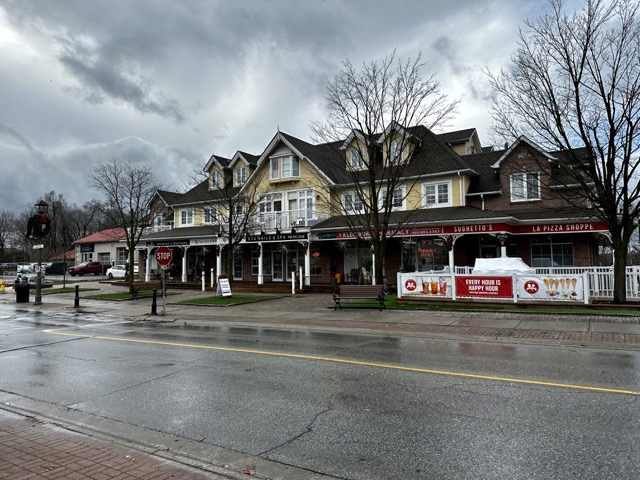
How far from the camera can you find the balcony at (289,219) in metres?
30.2

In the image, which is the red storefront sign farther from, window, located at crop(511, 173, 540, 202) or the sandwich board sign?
the sandwich board sign

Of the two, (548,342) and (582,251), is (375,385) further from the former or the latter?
(582,251)

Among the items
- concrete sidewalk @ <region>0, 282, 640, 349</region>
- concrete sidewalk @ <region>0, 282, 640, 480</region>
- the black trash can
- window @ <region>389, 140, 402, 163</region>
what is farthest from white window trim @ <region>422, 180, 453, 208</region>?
the black trash can

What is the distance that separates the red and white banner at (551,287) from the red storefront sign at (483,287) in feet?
1.60

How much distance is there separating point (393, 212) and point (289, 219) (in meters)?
7.16

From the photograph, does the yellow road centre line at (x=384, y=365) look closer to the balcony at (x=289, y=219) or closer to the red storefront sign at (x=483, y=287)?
the red storefront sign at (x=483, y=287)

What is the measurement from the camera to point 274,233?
30578 millimetres

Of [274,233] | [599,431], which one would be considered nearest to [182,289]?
[274,233]

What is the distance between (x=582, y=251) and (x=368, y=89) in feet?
46.8

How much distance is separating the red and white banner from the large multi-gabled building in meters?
4.86

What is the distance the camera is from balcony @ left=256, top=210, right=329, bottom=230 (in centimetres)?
3020

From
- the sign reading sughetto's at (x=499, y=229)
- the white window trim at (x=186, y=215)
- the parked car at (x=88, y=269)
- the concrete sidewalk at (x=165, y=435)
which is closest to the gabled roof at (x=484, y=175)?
the sign reading sughetto's at (x=499, y=229)

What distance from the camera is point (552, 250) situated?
81.7 ft

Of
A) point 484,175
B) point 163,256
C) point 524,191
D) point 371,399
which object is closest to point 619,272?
point 524,191
